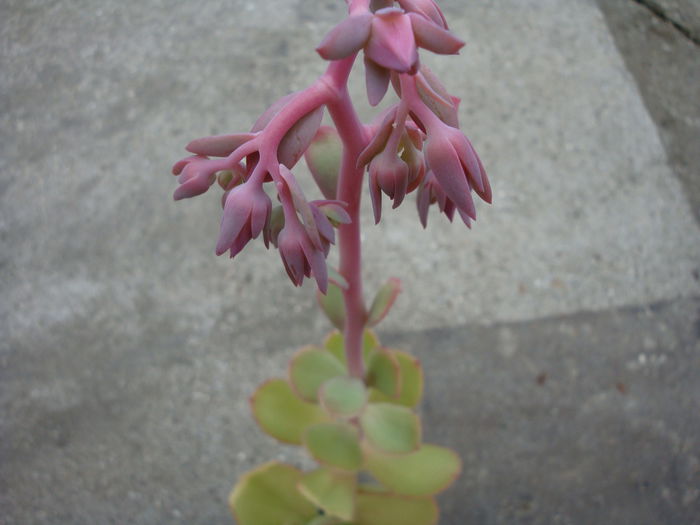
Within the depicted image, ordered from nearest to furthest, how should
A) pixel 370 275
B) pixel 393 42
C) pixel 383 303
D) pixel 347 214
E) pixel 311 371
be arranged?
pixel 393 42 < pixel 347 214 < pixel 383 303 < pixel 311 371 < pixel 370 275

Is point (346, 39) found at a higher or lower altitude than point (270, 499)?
higher

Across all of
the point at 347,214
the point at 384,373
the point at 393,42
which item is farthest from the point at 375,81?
the point at 384,373

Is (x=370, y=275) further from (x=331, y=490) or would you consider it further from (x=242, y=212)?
(x=242, y=212)

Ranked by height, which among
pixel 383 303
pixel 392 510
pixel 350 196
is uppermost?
pixel 350 196

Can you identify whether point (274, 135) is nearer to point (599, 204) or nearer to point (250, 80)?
point (599, 204)

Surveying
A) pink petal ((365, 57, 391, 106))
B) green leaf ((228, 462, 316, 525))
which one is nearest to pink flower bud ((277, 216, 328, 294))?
pink petal ((365, 57, 391, 106))

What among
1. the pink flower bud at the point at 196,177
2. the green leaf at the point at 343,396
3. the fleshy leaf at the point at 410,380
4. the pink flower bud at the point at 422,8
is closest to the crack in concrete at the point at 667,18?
the fleshy leaf at the point at 410,380
